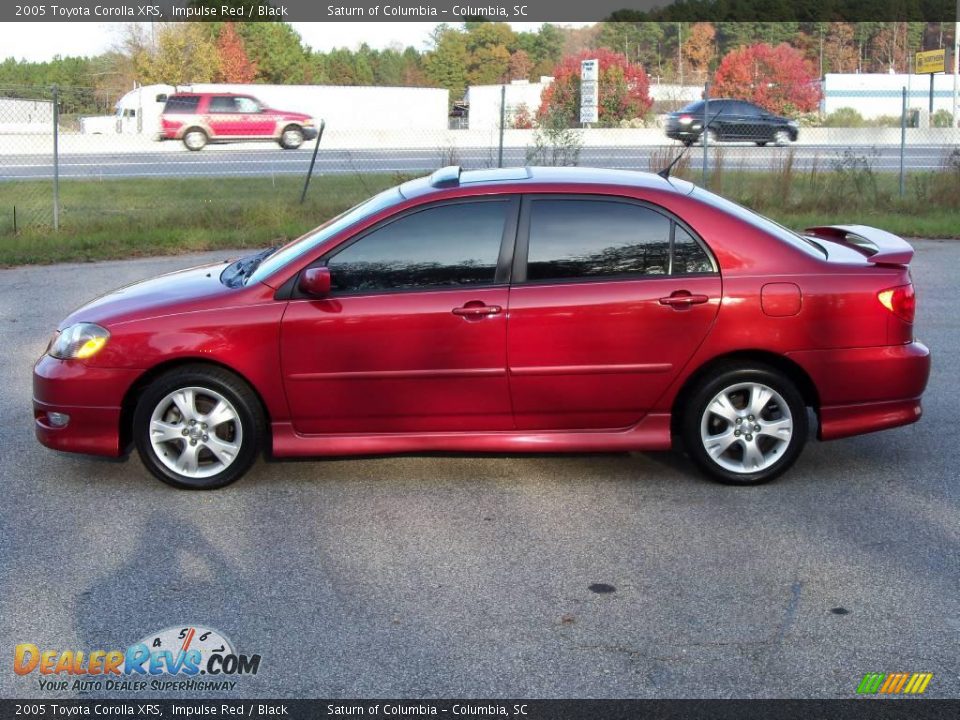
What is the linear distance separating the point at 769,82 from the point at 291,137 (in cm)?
1566

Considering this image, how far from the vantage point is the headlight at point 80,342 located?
19.6 ft

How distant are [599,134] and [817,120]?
12.3 meters

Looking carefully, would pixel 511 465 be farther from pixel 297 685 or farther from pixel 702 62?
pixel 702 62

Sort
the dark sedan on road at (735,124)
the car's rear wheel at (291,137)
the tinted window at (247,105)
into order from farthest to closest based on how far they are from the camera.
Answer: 1. the car's rear wheel at (291,137)
2. the tinted window at (247,105)
3. the dark sedan on road at (735,124)

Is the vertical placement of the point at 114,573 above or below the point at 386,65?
below

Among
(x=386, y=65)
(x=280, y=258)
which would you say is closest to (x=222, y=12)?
(x=386, y=65)

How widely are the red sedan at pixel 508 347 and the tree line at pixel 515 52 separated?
60.7 meters

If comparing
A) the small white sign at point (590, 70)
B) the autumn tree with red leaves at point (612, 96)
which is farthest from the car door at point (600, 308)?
the small white sign at point (590, 70)

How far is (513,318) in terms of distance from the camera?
5.86 metres

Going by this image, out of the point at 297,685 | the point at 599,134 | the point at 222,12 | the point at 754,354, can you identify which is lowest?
the point at 297,685

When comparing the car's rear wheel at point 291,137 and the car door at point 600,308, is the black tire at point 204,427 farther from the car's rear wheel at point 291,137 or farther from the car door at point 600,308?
the car's rear wheel at point 291,137

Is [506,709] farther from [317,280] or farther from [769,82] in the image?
[769,82]

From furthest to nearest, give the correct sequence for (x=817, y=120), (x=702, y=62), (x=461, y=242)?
1. (x=702, y=62)
2. (x=817, y=120)
3. (x=461, y=242)

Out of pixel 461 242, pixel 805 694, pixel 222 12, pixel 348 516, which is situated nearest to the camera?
pixel 805 694
